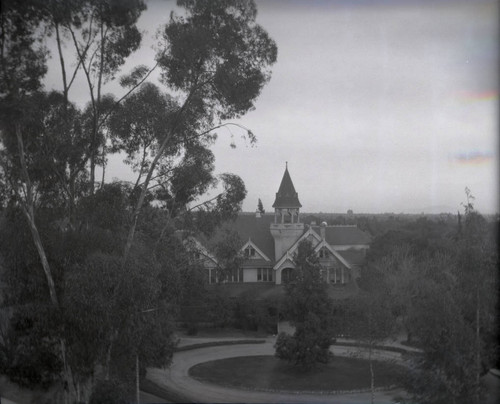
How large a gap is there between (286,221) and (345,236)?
19.7ft

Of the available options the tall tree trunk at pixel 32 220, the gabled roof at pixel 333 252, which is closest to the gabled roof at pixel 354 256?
the gabled roof at pixel 333 252

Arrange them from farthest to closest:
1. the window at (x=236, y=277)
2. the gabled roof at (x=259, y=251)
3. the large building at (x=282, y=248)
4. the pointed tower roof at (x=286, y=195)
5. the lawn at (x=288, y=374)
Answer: the pointed tower roof at (x=286, y=195), the gabled roof at (x=259, y=251), the window at (x=236, y=277), the large building at (x=282, y=248), the lawn at (x=288, y=374)

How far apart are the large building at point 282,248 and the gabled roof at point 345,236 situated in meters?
1.00

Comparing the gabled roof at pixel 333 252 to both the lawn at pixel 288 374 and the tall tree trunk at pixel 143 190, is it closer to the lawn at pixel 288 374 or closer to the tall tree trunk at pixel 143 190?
the lawn at pixel 288 374

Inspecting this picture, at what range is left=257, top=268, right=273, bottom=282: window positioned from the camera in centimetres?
3388

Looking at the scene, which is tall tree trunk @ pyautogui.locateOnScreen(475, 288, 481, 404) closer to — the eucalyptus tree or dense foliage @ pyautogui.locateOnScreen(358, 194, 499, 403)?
dense foliage @ pyautogui.locateOnScreen(358, 194, 499, 403)

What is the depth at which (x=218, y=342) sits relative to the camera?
25.1 m

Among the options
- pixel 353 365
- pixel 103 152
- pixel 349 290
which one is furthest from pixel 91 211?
pixel 349 290

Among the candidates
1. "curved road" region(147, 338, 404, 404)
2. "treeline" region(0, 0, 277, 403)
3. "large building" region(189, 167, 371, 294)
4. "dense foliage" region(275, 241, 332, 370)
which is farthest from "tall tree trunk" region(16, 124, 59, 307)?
"large building" region(189, 167, 371, 294)

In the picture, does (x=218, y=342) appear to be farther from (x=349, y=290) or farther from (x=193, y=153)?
(x=193, y=153)

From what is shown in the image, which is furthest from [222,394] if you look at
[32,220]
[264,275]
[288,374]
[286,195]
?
[286,195]

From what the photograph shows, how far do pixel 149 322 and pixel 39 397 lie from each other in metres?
4.08

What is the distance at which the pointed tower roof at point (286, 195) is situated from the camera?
111 ft

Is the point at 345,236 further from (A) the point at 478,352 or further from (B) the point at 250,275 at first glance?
(A) the point at 478,352
